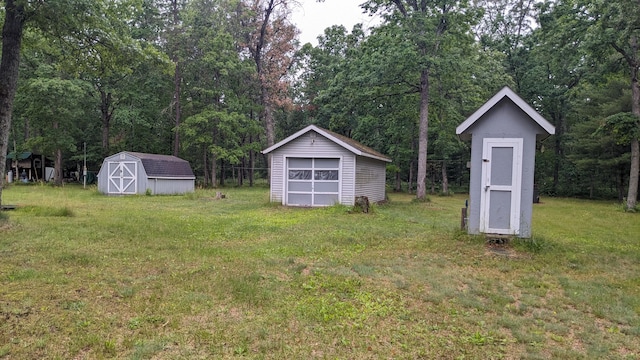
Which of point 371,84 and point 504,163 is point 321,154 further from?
point 504,163

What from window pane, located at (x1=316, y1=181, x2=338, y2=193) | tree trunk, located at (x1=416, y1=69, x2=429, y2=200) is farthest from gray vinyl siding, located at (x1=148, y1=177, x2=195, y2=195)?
tree trunk, located at (x1=416, y1=69, x2=429, y2=200)

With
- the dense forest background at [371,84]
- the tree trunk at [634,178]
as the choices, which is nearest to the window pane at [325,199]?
the dense forest background at [371,84]

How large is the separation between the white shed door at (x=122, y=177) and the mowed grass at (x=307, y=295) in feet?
38.6

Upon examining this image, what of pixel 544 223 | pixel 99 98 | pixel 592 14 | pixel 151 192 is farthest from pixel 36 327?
pixel 99 98

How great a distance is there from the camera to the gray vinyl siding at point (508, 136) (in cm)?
743

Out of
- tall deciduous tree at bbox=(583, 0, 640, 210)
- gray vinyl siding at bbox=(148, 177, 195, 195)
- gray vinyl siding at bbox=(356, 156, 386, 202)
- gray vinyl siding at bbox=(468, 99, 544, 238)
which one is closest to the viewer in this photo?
gray vinyl siding at bbox=(468, 99, 544, 238)

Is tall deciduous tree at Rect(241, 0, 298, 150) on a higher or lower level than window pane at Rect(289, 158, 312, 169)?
higher

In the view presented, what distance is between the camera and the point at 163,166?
69.3ft

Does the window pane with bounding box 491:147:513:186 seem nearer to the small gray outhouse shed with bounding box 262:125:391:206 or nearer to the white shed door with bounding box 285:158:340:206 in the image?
the small gray outhouse shed with bounding box 262:125:391:206

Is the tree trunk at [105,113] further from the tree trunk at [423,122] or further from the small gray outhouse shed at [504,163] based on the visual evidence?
the small gray outhouse shed at [504,163]

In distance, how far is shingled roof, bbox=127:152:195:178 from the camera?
20.2 m

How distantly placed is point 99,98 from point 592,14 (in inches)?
1173

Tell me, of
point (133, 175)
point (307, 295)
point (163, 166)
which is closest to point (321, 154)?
point (307, 295)

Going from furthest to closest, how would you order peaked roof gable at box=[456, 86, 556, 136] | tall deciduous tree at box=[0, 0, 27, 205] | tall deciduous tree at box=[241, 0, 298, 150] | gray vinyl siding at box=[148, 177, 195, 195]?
tall deciduous tree at box=[241, 0, 298, 150] < gray vinyl siding at box=[148, 177, 195, 195] < tall deciduous tree at box=[0, 0, 27, 205] < peaked roof gable at box=[456, 86, 556, 136]
